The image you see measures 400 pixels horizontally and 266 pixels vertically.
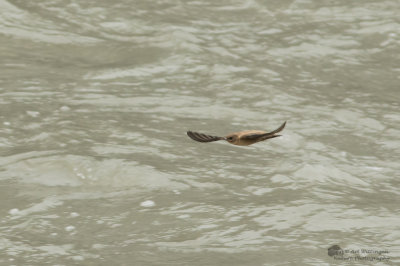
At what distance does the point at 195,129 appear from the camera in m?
4.61

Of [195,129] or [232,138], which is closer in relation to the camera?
[232,138]

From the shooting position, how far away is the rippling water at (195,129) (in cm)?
333

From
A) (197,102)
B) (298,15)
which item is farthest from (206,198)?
(298,15)

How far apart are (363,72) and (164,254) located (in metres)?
2.86

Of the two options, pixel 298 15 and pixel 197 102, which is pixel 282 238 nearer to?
pixel 197 102

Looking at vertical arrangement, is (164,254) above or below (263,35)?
below

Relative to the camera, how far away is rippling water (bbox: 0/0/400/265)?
3.33m

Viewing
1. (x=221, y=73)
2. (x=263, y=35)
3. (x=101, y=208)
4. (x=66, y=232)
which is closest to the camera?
(x=66, y=232)

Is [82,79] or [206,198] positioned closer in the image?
[206,198]

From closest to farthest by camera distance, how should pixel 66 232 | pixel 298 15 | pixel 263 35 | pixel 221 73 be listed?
1. pixel 66 232
2. pixel 221 73
3. pixel 263 35
4. pixel 298 15

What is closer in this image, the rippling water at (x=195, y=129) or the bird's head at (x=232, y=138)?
the bird's head at (x=232, y=138)

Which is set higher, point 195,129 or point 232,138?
point 232,138

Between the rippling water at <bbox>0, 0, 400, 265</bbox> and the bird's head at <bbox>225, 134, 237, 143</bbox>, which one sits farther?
the rippling water at <bbox>0, 0, 400, 265</bbox>

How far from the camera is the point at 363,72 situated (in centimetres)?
564
